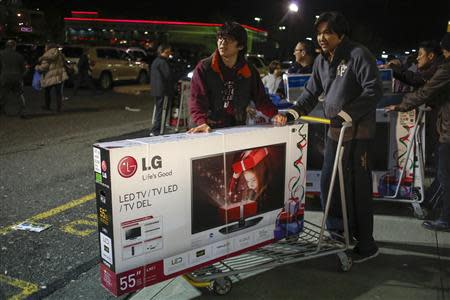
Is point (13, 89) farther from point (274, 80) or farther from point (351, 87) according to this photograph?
point (351, 87)

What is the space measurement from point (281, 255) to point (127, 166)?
157 cm

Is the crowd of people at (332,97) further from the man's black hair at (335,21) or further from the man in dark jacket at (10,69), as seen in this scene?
the man in dark jacket at (10,69)

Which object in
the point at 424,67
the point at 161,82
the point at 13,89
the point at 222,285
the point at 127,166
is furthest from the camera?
the point at 13,89

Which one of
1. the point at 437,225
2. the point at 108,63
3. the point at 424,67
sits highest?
the point at 108,63

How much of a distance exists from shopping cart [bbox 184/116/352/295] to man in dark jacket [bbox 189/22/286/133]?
0.53 m

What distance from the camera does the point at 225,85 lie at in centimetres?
380

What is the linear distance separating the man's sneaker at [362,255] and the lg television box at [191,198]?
575mm

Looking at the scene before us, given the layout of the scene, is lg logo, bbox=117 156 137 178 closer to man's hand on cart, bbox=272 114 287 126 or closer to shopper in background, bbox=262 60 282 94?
man's hand on cart, bbox=272 114 287 126

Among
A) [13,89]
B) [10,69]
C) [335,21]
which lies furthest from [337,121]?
[13,89]

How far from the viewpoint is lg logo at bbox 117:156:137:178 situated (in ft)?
8.96

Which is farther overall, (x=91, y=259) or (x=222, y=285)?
(x=91, y=259)

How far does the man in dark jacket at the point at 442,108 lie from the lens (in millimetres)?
4566

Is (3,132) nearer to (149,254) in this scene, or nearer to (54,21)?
(149,254)

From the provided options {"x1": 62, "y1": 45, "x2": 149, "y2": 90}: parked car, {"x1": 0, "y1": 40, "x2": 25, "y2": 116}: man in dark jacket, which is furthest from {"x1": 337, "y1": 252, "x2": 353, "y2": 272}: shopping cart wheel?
{"x1": 62, "y1": 45, "x2": 149, "y2": 90}: parked car
